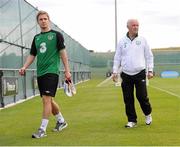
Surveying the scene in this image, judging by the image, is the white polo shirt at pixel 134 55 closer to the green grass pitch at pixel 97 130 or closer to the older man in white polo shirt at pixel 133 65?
the older man in white polo shirt at pixel 133 65

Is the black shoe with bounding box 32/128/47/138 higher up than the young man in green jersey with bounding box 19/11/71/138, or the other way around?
the young man in green jersey with bounding box 19/11/71/138

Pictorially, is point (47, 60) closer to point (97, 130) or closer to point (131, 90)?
point (97, 130)

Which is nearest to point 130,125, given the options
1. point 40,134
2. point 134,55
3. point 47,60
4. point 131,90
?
point 131,90

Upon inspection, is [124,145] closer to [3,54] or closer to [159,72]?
[3,54]

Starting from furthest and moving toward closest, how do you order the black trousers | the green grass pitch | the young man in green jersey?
1. the black trousers
2. the young man in green jersey
3. the green grass pitch

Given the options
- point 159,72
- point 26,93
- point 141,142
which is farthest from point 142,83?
point 159,72

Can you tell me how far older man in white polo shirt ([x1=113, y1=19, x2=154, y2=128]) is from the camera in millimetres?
9055

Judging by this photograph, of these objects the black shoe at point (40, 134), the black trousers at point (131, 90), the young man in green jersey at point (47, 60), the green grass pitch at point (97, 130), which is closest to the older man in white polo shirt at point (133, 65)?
the black trousers at point (131, 90)

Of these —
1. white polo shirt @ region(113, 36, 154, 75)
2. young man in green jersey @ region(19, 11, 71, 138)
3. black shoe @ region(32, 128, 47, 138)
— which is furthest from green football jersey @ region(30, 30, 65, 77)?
white polo shirt @ region(113, 36, 154, 75)

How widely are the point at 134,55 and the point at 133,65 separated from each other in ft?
0.54

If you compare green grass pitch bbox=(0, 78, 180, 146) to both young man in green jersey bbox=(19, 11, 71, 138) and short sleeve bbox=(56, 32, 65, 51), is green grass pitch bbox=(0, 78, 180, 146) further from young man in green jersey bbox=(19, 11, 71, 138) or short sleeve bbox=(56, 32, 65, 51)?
short sleeve bbox=(56, 32, 65, 51)

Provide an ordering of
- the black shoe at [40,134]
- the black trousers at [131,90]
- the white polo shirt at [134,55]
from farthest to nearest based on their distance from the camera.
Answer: the black trousers at [131,90]
the white polo shirt at [134,55]
the black shoe at [40,134]

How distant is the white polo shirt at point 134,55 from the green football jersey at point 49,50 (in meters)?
1.25

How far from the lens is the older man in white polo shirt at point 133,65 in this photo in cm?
905
